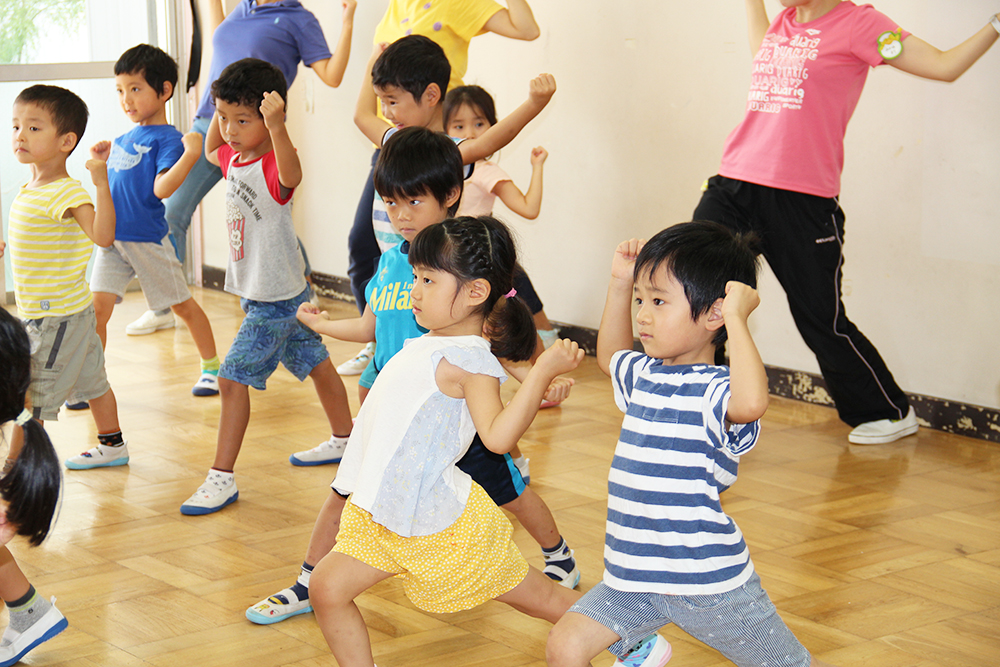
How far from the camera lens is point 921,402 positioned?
3.77m

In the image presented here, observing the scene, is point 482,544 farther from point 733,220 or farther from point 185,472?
point 733,220

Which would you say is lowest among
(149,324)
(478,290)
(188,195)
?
(149,324)

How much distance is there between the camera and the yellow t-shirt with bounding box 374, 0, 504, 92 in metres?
3.67

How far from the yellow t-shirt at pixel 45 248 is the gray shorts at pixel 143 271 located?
82 cm

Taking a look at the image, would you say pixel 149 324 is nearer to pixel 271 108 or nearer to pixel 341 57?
pixel 341 57

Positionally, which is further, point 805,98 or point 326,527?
point 805,98

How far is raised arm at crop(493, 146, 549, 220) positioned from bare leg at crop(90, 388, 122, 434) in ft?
4.12

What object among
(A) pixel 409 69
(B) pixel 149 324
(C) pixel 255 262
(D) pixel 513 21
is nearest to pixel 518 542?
(C) pixel 255 262

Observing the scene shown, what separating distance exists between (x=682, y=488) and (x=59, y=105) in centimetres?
213

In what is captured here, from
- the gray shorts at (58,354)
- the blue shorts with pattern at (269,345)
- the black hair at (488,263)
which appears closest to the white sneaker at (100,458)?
the gray shorts at (58,354)

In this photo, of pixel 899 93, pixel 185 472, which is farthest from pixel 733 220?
pixel 185 472

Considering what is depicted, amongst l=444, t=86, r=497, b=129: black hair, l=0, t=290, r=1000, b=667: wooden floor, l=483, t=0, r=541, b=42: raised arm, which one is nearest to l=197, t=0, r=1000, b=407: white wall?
l=0, t=290, r=1000, b=667: wooden floor

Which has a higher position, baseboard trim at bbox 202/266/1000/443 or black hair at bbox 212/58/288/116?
black hair at bbox 212/58/288/116

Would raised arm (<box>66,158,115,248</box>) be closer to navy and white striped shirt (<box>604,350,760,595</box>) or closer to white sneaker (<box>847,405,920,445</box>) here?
navy and white striped shirt (<box>604,350,760,595</box>)
